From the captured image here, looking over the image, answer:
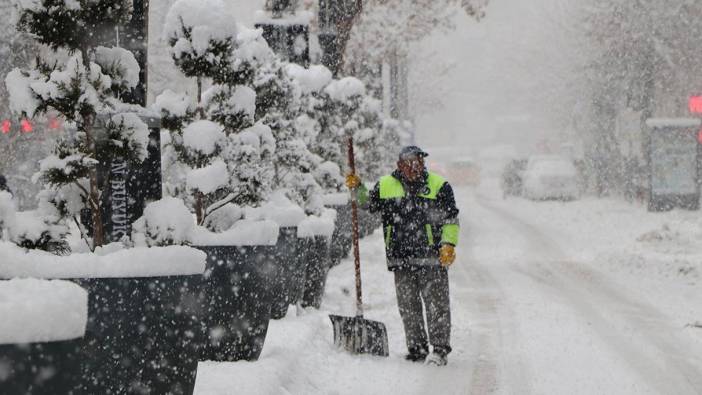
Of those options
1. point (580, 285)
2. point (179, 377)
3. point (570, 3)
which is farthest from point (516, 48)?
point (179, 377)

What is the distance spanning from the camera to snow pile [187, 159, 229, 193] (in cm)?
715

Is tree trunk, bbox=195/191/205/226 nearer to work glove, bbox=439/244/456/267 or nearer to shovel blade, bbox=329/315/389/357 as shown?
shovel blade, bbox=329/315/389/357

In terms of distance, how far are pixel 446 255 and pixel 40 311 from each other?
17.6ft

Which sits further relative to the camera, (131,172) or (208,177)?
(208,177)

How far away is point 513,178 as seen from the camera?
1673 inches

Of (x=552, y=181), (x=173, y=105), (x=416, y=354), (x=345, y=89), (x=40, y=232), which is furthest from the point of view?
(x=552, y=181)

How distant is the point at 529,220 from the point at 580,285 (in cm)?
1402

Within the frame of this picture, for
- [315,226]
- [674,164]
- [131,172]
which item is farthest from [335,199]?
[674,164]

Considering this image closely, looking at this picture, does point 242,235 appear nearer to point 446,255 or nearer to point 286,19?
point 446,255

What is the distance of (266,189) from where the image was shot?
797 centimetres

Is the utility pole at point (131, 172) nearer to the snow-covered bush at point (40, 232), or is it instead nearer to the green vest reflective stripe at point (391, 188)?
the snow-covered bush at point (40, 232)

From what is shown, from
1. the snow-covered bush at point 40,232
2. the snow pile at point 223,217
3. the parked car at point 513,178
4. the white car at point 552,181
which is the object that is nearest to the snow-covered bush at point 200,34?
the snow pile at point 223,217

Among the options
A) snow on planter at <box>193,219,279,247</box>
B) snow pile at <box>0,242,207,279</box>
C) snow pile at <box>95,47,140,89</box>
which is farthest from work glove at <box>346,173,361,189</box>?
snow pile at <box>0,242,207,279</box>

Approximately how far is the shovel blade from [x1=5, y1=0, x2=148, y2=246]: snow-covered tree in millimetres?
3403
